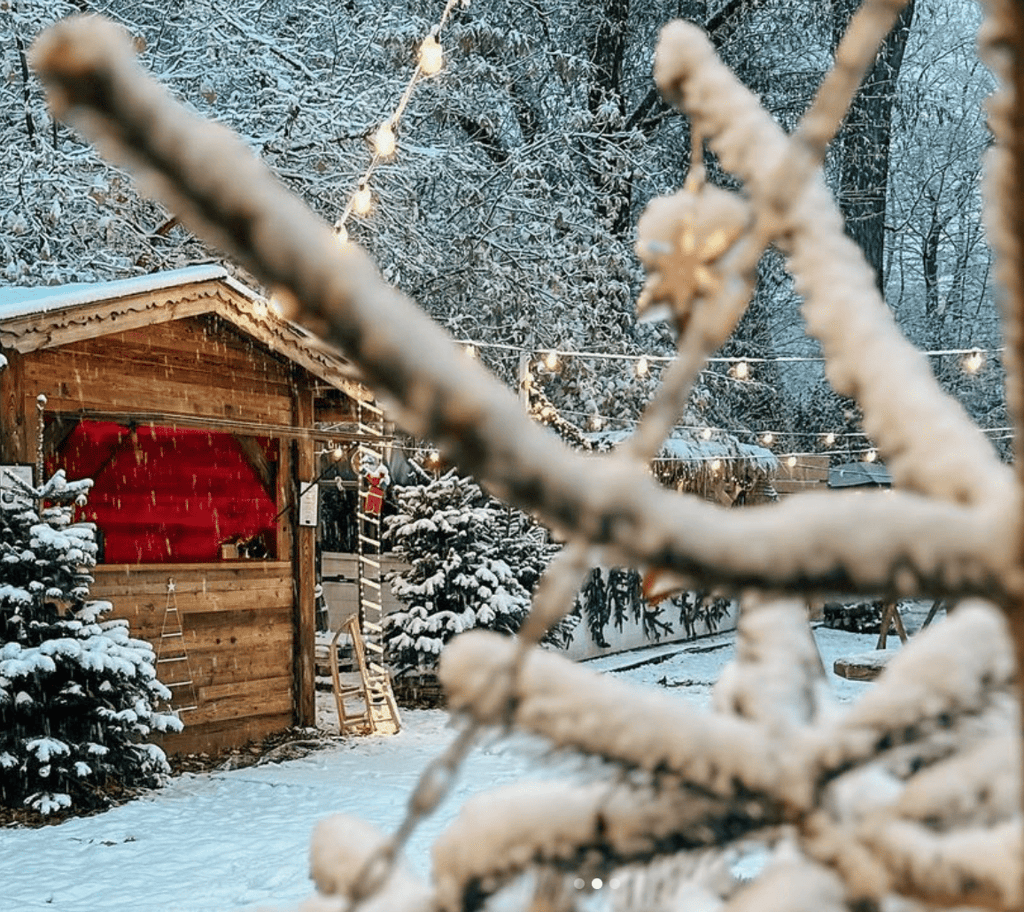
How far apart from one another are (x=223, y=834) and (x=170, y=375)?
143 inches

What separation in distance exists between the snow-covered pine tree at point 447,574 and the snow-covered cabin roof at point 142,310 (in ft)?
8.86

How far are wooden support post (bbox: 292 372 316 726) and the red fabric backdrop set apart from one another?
2.25ft

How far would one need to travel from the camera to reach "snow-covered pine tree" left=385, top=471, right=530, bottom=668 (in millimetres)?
11555

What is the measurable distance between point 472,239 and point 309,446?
15.0 ft

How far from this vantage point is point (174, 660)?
29.0 ft

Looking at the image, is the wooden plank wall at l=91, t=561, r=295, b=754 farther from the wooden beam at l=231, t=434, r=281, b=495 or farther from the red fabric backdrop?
the red fabric backdrop

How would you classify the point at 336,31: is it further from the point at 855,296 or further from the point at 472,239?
the point at 855,296

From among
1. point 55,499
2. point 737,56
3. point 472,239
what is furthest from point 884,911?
point 737,56

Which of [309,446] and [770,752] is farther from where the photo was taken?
[309,446]

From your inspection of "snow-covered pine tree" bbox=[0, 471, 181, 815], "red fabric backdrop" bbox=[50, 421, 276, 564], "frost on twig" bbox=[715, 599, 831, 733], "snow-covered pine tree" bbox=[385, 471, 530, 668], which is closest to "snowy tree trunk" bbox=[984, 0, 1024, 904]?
"frost on twig" bbox=[715, 599, 831, 733]

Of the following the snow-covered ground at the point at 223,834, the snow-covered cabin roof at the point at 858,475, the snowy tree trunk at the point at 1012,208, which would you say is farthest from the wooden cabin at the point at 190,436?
the snow-covered cabin roof at the point at 858,475

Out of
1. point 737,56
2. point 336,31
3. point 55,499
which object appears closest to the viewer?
point 55,499

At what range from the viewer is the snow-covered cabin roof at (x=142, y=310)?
23.7 feet

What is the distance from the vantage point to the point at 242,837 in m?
6.83
